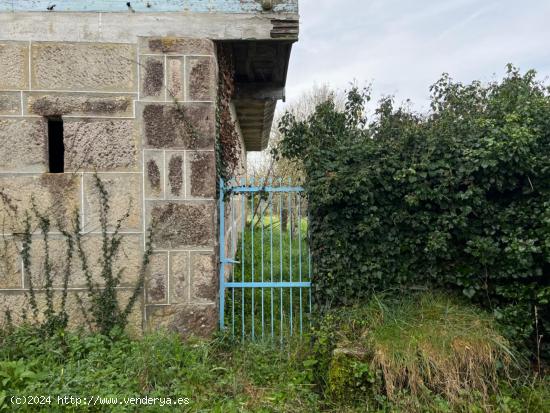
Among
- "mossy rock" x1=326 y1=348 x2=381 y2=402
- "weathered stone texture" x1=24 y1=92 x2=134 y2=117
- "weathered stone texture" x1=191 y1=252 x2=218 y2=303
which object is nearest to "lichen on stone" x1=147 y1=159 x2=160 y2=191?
"weathered stone texture" x1=24 y1=92 x2=134 y2=117

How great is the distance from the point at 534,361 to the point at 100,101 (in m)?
4.56

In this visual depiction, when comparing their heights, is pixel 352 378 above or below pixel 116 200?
below

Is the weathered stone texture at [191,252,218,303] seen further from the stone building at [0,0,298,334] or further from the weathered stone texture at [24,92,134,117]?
the weathered stone texture at [24,92,134,117]

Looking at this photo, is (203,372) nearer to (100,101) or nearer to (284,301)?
(284,301)

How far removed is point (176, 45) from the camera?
3.70 m

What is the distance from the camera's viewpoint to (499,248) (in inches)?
141

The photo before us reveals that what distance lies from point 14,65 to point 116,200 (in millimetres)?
1493

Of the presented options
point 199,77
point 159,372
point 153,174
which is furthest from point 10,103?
point 159,372

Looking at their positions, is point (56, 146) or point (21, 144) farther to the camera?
point (56, 146)

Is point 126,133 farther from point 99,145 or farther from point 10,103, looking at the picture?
point 10,103

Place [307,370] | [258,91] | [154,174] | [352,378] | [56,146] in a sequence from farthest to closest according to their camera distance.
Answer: [258,91] → [56,146] → [154,174] → [307,370] → [352,378]

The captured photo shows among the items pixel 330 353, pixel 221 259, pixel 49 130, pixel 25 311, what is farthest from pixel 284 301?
pixel 49 130

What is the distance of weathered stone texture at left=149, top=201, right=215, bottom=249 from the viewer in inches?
145

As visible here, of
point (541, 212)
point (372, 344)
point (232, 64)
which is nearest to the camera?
point (372, 344)
